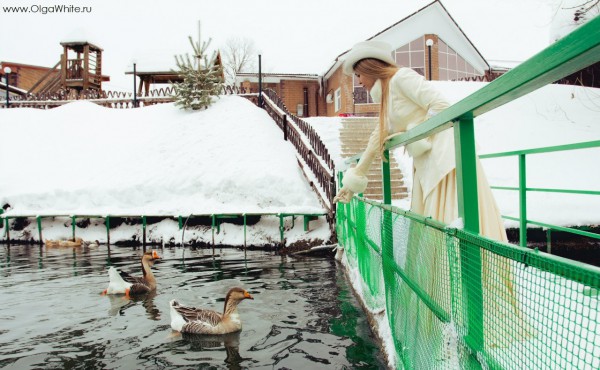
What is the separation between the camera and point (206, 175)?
15977 millimetres

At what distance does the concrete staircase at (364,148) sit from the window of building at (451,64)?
38.8ft

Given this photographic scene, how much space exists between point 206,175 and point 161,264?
596 centimetres

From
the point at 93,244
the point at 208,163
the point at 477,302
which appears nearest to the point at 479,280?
the point at 477,302

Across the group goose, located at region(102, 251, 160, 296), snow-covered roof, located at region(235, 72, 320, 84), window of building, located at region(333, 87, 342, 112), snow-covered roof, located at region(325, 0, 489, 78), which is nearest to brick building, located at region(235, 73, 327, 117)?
snow-covered roof, located at region(235, 72, 320, 84)

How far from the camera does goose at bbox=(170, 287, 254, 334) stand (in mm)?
5516

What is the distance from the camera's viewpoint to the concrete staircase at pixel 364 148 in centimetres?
1434

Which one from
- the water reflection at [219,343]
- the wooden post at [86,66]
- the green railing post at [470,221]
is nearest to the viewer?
the green railing post at [470,221]

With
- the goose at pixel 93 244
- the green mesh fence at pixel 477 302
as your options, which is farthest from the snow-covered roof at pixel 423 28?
the green mesh fence at pixel 477 302

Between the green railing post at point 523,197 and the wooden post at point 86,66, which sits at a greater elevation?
the wooden post at point 86,66

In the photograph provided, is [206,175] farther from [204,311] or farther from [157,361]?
[157,361]

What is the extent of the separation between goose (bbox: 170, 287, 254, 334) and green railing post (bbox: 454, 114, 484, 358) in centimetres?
416

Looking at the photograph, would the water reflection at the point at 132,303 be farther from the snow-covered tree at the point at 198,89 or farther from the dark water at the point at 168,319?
the snow-covered tree at the point at 198,89

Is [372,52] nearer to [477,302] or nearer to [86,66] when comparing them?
[477,302]

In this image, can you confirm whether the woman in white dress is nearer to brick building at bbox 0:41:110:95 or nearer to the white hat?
the white hat
